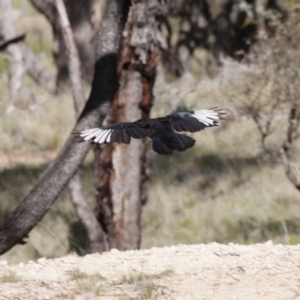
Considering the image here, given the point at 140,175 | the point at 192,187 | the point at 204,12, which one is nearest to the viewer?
the point at 140,175

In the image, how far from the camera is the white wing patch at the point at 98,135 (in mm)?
4309

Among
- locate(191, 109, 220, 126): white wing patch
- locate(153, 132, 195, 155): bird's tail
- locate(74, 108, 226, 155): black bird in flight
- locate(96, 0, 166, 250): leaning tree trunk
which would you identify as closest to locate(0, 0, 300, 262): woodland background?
locate(96, 0, 166, 250): leaning tree trunk

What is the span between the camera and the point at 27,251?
792 centimetres

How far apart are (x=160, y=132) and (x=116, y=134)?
29 cm

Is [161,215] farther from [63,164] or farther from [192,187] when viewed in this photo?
[63,164]

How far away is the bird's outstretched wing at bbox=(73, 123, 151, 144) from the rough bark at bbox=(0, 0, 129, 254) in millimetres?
718

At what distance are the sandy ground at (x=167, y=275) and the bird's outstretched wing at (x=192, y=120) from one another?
71 cm

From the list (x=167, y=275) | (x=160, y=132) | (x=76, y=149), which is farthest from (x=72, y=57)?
(x=167, y=275)

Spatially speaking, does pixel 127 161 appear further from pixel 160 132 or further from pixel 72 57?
pixel 160 132

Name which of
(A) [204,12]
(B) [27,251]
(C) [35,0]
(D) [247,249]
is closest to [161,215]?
(B) [27,251]

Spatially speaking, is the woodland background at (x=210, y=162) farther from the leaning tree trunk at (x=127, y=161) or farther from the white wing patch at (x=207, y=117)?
the white wing patch at (x=207, y=117)

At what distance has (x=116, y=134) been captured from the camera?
4414 mm

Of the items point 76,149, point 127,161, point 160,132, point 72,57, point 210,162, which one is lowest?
point 210,162

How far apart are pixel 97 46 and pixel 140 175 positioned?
1.72 meters
